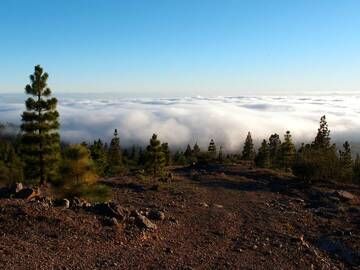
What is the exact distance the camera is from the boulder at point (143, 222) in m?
20.2

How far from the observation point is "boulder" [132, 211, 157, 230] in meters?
20.2

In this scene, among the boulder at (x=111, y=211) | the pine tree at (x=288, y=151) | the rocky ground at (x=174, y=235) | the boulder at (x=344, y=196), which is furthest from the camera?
the pine tree at (x=288, y=151)

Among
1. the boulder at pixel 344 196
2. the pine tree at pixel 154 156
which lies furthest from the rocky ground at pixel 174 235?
the pine tree at pixel 154 156

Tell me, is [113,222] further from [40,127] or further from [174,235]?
[40,127]

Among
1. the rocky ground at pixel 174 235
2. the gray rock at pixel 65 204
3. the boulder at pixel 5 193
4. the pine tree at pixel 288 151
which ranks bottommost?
the pine tree at pixel 288 151

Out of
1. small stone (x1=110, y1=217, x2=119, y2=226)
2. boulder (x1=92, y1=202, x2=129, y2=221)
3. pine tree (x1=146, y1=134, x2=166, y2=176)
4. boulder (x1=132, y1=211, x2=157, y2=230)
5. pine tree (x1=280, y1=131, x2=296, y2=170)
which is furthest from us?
pine tree (x1=280, y1=131, x2=296, y2=170)

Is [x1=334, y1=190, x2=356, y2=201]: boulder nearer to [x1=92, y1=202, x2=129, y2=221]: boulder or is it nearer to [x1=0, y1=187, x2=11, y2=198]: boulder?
[x1=92, y1=202, x2=129, y2=221]: boulder

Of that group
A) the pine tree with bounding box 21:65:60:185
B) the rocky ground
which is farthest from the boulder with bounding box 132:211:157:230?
the pine tree with bounding box 21:65:60:185

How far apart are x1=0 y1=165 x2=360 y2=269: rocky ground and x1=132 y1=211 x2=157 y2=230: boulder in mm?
43

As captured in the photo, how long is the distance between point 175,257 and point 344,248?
8538 millimetres

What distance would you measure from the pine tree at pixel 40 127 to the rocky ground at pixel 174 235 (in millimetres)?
9581

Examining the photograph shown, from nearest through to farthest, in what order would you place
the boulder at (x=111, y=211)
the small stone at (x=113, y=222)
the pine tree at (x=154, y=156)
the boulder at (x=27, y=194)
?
the small stone at (x=113, y=222) < the boulder at (x=111, y=211) < the boulder at (x=27, y=194) < the pine tree at (x=154, y=156)

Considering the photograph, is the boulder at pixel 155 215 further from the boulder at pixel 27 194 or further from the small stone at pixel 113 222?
the boulder at pixel 27 194

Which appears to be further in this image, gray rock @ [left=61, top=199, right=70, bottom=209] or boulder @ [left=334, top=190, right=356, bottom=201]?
boulder @ [left=334, top=190, right=356, bottom=201]
